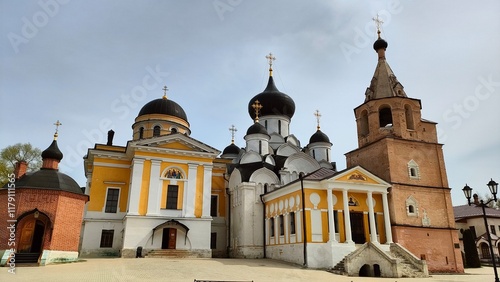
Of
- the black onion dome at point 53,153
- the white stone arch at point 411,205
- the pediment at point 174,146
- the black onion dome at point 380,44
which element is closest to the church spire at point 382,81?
the black onion dome at point 380,44

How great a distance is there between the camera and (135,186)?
23188mm

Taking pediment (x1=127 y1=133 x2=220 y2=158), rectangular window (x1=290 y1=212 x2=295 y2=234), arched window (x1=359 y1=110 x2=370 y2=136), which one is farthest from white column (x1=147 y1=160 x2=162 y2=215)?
arched window (x1=359 y1=110 x2=370 y2=136)

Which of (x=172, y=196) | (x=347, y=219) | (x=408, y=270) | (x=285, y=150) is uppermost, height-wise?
(x=285, y=150)

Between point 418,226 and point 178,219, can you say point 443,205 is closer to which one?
point 418,226

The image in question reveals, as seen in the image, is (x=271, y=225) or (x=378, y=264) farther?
(x=271, y=225)

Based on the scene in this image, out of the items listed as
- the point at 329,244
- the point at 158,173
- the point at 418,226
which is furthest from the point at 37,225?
the point at 418,226

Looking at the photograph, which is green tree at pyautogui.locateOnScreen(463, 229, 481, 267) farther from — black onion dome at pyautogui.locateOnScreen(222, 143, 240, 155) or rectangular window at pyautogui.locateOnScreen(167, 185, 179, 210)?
rectangular window at pyautogui.locateOnScreen(167, 185, 179, 210)

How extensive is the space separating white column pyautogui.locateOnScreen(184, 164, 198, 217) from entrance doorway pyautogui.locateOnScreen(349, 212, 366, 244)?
34.1 ft

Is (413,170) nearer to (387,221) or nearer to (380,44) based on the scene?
(387,221)

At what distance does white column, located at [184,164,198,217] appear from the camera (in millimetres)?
24109

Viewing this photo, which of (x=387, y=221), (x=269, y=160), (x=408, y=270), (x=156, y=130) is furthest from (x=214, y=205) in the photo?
(x=408, y=270)

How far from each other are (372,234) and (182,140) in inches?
541

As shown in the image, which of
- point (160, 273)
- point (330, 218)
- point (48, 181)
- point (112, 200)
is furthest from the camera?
point (112, 200)

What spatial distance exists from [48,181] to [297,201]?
A: 1311cm
